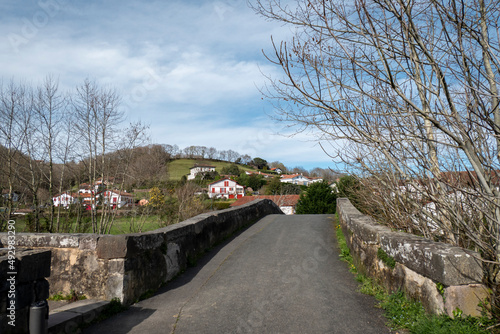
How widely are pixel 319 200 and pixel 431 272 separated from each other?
68.6ft

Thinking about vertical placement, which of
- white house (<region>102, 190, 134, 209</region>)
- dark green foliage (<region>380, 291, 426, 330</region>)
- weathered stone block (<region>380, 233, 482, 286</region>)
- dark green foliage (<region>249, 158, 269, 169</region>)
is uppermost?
dark green foliage (<region>249, 158, 269, 169</region>)

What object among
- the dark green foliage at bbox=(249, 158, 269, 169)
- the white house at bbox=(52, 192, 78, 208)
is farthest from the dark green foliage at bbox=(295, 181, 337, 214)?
the dark green foliage at bbox=(249, 158, 269, 169)

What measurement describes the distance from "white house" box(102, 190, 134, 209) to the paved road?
19.0ft

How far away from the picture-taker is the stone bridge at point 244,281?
10.6ft

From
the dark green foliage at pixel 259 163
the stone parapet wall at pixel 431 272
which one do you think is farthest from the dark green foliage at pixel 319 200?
the dark green foliage at pixel 259 163

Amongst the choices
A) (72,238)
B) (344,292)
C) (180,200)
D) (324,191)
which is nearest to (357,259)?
(344,292)

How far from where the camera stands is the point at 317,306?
4.00m

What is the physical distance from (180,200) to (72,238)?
39.8 ft

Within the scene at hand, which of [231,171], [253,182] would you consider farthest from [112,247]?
[231,171]

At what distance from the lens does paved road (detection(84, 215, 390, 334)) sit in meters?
3.49

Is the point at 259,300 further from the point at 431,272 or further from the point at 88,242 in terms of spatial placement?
the point at 88,242

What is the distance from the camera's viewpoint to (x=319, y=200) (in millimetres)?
23766

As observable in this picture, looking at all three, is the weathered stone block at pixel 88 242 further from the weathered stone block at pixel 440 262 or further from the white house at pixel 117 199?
the white house at pixel 117 199

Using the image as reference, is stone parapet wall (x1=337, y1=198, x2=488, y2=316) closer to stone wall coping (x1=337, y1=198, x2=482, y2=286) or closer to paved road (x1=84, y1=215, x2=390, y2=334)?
stone wall coping (x1=337, y1=198, x2=482, y2=286)
